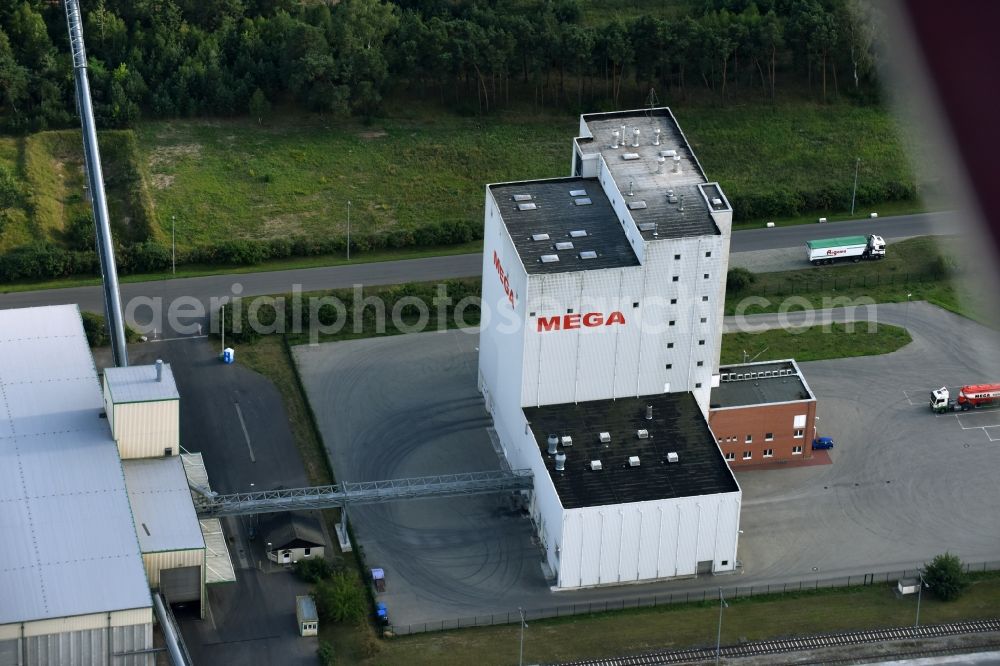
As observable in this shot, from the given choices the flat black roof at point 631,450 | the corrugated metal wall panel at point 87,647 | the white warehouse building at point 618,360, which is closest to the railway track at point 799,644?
the white warehouse building at point 618,360

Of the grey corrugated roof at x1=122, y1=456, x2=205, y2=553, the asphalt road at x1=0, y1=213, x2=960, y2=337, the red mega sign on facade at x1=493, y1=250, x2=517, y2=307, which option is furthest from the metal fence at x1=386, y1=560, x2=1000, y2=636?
the asphalt road at x1=0, y1=213, x2=960, y2=337

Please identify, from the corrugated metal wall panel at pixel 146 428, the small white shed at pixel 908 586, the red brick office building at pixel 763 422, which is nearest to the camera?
the small white shed at pixel 908 586

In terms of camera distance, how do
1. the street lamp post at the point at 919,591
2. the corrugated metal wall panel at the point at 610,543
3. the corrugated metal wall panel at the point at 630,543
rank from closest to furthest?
the corrugated metal wall panel at the point at 610,543 → the corrugated metal wall panel at the point at 630,543 → the street lamp post at the point at 919,591

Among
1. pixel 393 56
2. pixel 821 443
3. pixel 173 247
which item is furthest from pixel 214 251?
pixel 821 443

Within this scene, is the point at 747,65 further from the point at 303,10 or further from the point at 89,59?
the point at 89,59

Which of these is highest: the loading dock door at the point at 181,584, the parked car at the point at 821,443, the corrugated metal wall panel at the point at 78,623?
the corrugated metal wall panel at the point at 78,623

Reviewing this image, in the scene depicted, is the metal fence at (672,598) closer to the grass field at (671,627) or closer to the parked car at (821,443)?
the grass field at (671,627)

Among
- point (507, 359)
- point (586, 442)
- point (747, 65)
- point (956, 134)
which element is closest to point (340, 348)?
point (507, 359)

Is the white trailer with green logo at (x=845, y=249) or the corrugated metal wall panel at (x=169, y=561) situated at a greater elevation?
the white trailer with green logo at (x=845, y=249)
